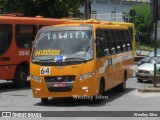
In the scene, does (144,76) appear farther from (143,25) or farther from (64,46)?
(143,25)

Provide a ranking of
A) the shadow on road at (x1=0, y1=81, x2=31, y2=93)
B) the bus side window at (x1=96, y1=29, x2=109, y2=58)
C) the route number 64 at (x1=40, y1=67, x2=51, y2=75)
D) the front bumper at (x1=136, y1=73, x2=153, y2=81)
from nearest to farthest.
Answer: the route number 64 at (x1=40, y1=67, x2=51, y2=75), the bus side window at (x1=96, y1=29, x2=109, y2=58), the shadow on road at (x1=0, y1=81, x2=31, y2=93), the front bumper at (x1=136, y1=73, x2=153, y2=81)

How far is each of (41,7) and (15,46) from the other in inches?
542

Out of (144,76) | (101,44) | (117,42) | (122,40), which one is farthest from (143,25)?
(101,44)

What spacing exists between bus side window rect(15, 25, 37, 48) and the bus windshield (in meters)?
5.11

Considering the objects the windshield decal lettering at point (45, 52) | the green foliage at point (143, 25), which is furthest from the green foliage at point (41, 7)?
the windshield decal lettering at point (45, 52)

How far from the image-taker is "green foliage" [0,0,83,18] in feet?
111

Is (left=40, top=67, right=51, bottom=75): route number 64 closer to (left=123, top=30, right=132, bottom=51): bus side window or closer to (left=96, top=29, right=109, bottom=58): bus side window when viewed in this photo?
(left=96, top=29, right=109, bottom=58): bus side window

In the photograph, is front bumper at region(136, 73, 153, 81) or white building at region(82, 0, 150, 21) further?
white building at region(82, 0, 150, 21)

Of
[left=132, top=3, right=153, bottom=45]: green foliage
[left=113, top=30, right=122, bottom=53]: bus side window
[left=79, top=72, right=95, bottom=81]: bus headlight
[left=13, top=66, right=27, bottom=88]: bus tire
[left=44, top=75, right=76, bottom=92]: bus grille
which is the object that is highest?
[left=113, top=30, right=122, bottom=53]: bus side window

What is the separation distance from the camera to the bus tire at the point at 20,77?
69.9ft

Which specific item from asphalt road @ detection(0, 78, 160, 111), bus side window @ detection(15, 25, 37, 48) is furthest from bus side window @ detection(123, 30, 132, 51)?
bus side window @ detection(15, 25, 37, 48)

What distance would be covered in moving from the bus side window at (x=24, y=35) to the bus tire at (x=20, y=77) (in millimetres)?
988

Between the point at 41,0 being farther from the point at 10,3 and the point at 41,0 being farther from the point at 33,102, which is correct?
the point at 33,102

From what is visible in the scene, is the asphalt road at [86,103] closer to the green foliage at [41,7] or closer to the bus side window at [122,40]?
the bus side window at [122,40]
